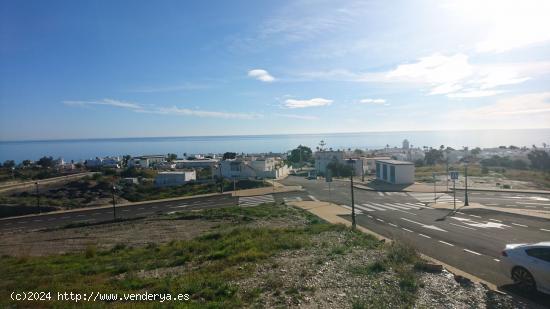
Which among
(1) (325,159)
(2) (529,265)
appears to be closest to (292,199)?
(2) (529,265)

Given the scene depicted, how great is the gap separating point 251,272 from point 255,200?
30.1m

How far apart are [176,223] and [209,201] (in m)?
13.5

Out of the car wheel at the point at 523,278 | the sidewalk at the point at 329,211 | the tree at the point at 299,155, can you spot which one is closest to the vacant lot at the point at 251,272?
the car wheel at the point at 523,278

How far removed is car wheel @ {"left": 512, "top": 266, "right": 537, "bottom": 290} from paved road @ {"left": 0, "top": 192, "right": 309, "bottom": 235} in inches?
1170

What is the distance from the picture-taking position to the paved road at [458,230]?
601 inches

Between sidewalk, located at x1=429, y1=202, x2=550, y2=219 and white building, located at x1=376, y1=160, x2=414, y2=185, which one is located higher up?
white building, located at x1=376, y1=160, x2=414, y2=185

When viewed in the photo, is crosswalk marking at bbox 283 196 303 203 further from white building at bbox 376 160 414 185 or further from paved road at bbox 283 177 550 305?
white building at bbox 376 160 414 185

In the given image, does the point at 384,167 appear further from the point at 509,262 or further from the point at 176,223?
the point at 509,262

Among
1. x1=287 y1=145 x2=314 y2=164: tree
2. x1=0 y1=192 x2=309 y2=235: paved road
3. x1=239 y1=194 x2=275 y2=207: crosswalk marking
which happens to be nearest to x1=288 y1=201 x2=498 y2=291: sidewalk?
x1=239 y1=194 x2=275 y2=207: crosswalk marking

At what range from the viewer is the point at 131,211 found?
39125 mm

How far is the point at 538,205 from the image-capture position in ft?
107

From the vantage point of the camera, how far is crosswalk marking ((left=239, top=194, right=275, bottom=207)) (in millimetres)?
40325

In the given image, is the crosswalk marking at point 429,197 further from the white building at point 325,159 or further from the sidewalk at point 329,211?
the white building at point 325,159

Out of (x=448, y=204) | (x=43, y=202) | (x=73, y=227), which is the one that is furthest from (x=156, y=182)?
(x=448, y=204)
